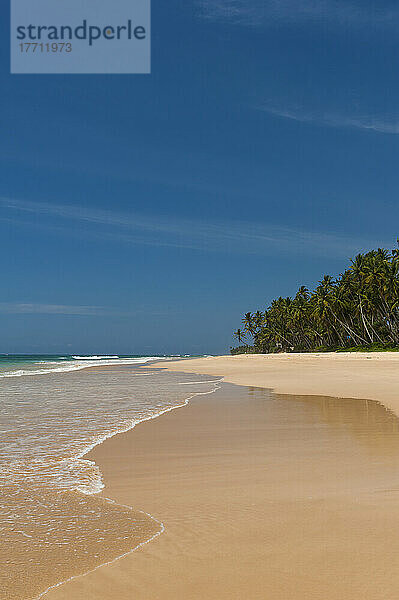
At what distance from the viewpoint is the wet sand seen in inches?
137

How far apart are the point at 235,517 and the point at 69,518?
5.63 feet

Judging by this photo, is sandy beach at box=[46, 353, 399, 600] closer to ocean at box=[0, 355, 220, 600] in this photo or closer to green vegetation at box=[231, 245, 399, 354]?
ocean at box=[0, 355, 220, 600]

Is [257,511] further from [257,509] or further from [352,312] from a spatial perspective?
[352,312]

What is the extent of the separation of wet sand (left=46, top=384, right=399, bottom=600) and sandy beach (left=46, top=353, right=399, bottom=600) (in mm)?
13

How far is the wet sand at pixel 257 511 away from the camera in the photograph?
3.47m

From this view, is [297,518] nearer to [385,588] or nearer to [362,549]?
[362,549]

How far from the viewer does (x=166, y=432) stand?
32.3ft

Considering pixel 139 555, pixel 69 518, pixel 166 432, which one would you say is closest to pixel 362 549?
pixel 139 555

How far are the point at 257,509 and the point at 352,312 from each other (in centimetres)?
8544

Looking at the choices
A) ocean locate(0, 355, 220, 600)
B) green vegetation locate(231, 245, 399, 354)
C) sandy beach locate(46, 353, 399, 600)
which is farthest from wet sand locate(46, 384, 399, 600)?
green vegetation locate(231, 245, 399, 354)

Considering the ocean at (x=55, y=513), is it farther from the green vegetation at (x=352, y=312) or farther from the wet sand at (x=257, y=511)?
the green vegetation at (x=352, y=312)

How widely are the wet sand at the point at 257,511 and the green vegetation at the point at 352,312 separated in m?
65.8

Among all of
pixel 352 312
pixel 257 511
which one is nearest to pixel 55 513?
pixel 257 511

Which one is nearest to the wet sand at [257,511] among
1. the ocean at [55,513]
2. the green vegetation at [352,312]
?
the ocean at [55,513]
